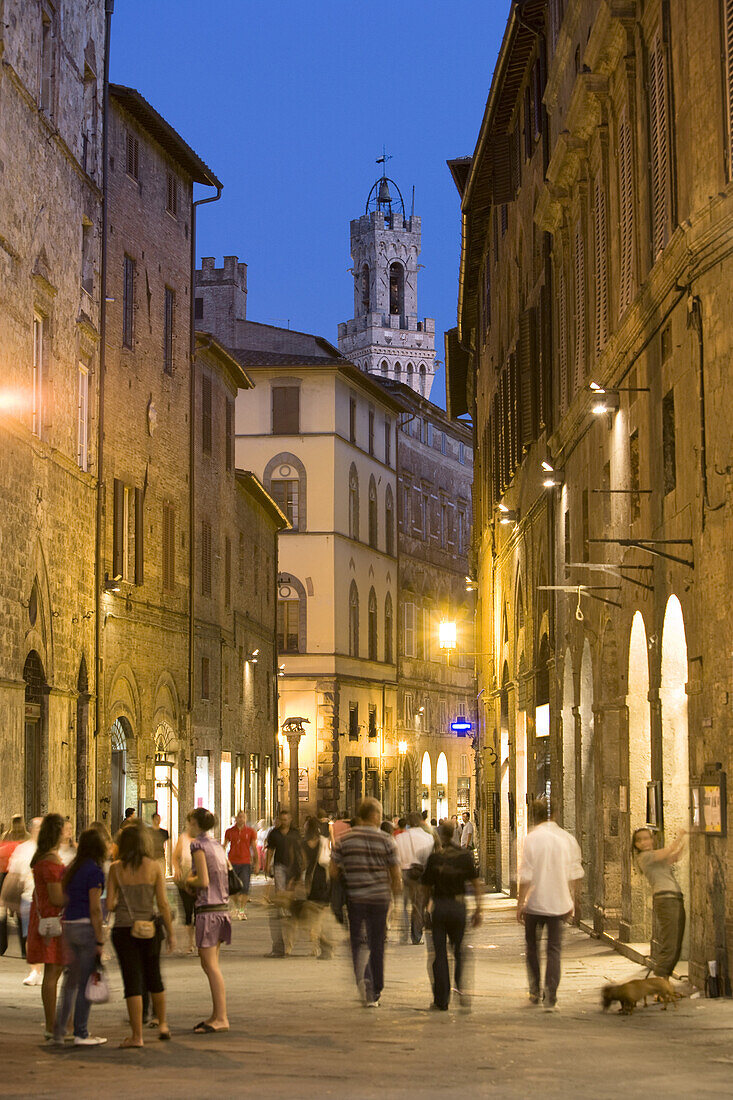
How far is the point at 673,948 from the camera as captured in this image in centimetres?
1446

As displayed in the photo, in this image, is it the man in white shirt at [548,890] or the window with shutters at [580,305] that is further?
the window with shutters at [580,305]

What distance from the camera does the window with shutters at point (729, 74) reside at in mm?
14609

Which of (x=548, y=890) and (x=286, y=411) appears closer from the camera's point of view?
(x=548, y=890)

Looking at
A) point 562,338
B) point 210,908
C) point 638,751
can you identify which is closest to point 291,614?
point 562,338

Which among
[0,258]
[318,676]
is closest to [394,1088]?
[0,258]

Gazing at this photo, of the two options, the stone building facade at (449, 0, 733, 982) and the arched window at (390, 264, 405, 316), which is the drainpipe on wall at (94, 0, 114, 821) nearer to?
the stone building facade at (449, 0, 733, 982)

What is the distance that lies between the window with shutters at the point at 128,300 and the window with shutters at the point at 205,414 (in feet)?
20.3

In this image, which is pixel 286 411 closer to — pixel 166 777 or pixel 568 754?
pixel 166 777

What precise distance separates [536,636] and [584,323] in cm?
767

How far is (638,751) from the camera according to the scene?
1953 centimetres

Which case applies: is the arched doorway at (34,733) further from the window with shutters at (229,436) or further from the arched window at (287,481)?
the arched window at (287,481)

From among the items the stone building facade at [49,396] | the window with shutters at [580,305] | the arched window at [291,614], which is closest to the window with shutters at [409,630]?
the arched window at [291,614]

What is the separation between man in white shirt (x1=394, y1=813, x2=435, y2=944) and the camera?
70.7 feet

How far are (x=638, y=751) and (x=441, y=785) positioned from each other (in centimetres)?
5527
